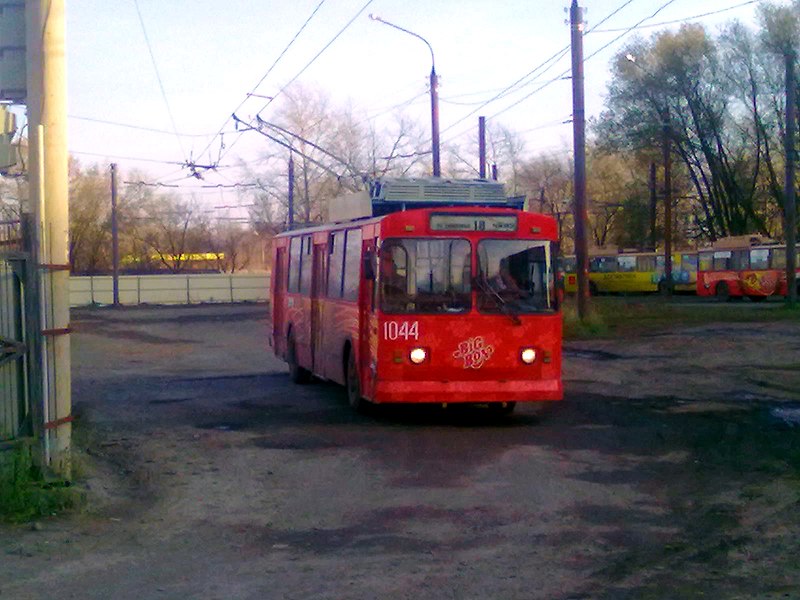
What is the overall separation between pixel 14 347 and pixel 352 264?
6419 millimetres

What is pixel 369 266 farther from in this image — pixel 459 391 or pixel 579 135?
pixel 579 135

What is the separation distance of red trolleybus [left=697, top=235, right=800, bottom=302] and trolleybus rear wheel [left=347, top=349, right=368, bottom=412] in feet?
118

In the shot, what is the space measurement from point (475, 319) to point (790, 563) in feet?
21.2

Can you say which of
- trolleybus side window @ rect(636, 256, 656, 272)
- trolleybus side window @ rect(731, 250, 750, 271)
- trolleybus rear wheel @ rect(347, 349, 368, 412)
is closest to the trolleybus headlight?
trolleybus rear wheel @ rect(347, 349, 368, 412)

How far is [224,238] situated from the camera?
92188 millimetres

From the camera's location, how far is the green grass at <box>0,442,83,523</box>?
8422 millimetres

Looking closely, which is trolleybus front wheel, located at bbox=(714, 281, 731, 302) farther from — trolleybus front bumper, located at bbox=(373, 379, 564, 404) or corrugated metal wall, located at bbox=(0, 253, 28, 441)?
Answer: corrugated metal wall, located at bbox=(0, 253, 28, 441)

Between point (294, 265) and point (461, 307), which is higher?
point (294, 265)

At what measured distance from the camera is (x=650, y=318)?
113ft

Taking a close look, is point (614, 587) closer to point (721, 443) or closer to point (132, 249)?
point (721, 443)

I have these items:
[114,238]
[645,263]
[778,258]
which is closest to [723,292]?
[778,258]

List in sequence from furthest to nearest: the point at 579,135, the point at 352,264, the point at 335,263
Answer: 1. the point at 579,135
2. the point at 335,263
3. the point at 352,264

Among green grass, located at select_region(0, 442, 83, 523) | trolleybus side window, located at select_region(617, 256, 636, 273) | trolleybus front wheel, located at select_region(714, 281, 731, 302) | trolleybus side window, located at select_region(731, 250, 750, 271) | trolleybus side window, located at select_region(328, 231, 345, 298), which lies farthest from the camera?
trolleybus side window, located at select_region(617, 256, 636, 273)

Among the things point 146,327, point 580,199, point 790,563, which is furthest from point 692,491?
point 146,327
